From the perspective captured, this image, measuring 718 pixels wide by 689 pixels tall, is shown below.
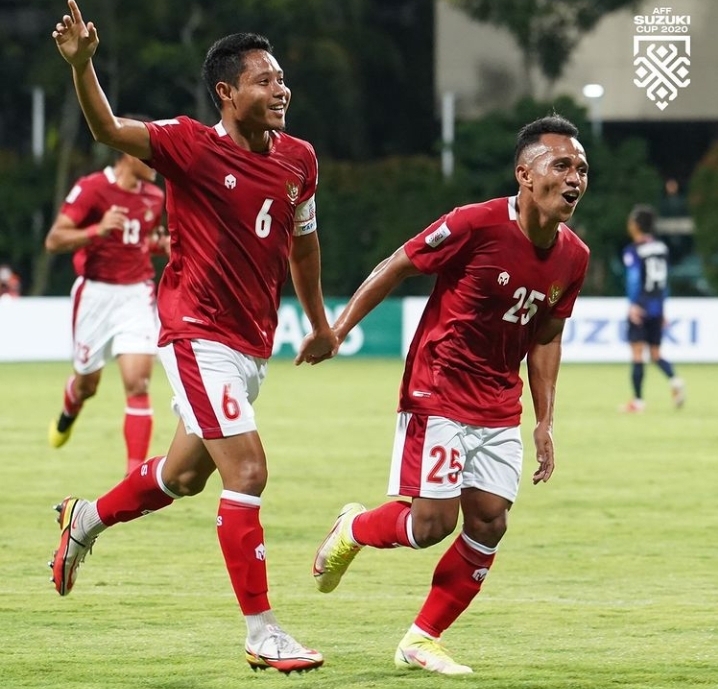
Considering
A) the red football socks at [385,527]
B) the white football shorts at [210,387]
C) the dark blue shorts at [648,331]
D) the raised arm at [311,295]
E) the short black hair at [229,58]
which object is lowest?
the dark blue shorts at [648,331]

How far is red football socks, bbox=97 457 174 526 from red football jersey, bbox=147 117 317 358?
0.57 metres

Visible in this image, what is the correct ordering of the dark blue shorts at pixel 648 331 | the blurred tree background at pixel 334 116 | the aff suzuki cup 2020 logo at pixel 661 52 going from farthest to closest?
1. the blurred tree background at pixel 334 116
2. the aff suzuki cup 2020 logo at pixel 661 52
3. the dark blue shorts at pixel 648 331

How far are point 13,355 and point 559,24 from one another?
56.0 feet

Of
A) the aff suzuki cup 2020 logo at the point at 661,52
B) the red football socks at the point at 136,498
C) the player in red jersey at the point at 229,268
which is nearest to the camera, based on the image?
the player in red jersey at the point at 229,268

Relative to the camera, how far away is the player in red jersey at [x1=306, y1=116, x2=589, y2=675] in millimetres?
6020

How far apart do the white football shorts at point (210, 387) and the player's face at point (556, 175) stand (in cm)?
124

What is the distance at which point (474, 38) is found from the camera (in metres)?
40.5

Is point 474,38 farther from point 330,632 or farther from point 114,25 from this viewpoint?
point 330,632

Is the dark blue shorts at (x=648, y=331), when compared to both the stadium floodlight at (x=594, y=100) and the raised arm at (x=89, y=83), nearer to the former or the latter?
the raised arm at (x=89, y=83)

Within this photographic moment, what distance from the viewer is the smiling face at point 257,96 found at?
6008mm

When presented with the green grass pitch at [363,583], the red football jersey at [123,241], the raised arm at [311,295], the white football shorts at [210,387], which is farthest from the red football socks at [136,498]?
the red football jersey at [123,241]

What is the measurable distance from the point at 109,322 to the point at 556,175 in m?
5.99

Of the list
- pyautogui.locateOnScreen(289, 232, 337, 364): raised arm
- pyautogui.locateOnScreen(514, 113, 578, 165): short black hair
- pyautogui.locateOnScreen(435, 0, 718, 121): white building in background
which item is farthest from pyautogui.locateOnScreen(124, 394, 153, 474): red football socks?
pyautogui.locateOnScreen(435, 0, 718, 121): white building in background

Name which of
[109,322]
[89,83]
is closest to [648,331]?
[109,322]
